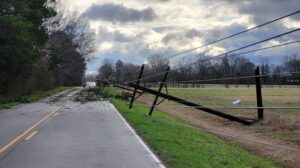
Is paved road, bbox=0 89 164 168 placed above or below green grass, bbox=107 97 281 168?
above

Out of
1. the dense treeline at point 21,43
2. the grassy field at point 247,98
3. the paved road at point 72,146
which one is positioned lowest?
the grassy field at point 247,98

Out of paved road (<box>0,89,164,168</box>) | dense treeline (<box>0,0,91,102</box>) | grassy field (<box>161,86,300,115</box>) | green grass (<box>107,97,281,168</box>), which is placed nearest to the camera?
paved road (<box>0,89,164,168</box>)

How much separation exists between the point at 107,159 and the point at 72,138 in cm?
441

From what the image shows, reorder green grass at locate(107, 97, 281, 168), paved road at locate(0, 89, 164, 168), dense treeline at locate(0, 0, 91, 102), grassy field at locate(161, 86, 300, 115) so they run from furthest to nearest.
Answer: dense treeline at locate(0, 0, 91, 102) → grassy field at locate(161, 86, 300, 115) → green grass at locate(107, 97, 281, 168) → paved road at locate(0, 89, 164, 168)

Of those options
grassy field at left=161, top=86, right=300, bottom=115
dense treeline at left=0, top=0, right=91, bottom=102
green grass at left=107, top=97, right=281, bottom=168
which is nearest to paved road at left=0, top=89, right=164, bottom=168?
green grass at left=107, top=97, right=281, bottom=168

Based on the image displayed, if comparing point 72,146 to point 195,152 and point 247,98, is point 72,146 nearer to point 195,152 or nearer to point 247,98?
point 195,152

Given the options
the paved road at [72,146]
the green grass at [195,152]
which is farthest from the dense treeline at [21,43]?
the green grass at [195,152]

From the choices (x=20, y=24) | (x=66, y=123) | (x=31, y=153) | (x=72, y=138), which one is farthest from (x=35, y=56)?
(x=31, y=153)

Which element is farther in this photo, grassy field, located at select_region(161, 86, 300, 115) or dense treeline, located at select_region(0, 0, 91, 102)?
dense treeline, located at select_region(0, 0, 91, 102)

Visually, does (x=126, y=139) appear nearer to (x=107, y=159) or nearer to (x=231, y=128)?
(x=107, y=159)

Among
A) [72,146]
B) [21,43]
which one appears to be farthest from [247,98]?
[72,146]

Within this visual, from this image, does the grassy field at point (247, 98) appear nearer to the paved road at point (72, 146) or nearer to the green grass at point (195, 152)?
the green grass at point (195, 152)

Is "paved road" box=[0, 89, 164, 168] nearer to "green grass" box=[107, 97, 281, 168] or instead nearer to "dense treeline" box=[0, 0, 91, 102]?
"green grass" box=[107, 97, 281, 168]

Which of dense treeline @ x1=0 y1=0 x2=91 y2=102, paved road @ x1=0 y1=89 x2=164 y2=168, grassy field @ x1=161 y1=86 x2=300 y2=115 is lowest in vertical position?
grassy field @ x1=161 y1=86 x2=300 y2=115
